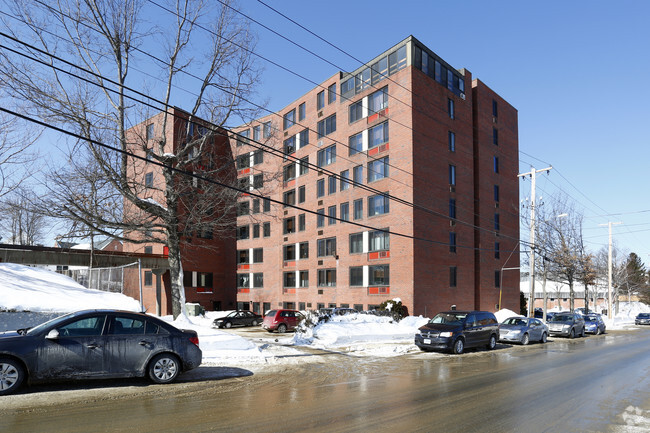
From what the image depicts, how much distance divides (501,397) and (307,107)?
39.9 metres

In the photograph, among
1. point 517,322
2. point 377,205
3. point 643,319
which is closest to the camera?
point 517,322

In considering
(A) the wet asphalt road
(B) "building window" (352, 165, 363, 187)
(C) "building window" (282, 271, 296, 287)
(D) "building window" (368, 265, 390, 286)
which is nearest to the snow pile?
(A) the wet asphalt road

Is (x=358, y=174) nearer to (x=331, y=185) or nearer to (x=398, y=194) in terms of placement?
(x=331, y=185)

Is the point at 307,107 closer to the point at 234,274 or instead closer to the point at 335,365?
the point at 234,274

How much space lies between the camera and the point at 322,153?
4331 centimetres

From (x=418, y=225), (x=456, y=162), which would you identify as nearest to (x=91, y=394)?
(x=418, y=225)

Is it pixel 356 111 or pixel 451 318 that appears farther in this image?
pixel 356 111

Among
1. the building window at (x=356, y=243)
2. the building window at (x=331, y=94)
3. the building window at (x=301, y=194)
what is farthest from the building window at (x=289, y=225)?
the building window at (x=331, y=94)

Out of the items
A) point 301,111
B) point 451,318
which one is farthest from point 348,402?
point 301,111

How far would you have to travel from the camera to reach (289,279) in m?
46.2

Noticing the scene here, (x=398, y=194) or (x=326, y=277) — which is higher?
(x=398, y=194)

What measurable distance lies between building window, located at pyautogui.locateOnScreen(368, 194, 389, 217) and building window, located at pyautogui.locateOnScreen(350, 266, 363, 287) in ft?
15.2

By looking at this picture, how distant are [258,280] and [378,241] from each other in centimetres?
1799

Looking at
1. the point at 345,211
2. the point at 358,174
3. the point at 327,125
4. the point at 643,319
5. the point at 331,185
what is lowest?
the point at 643,319
